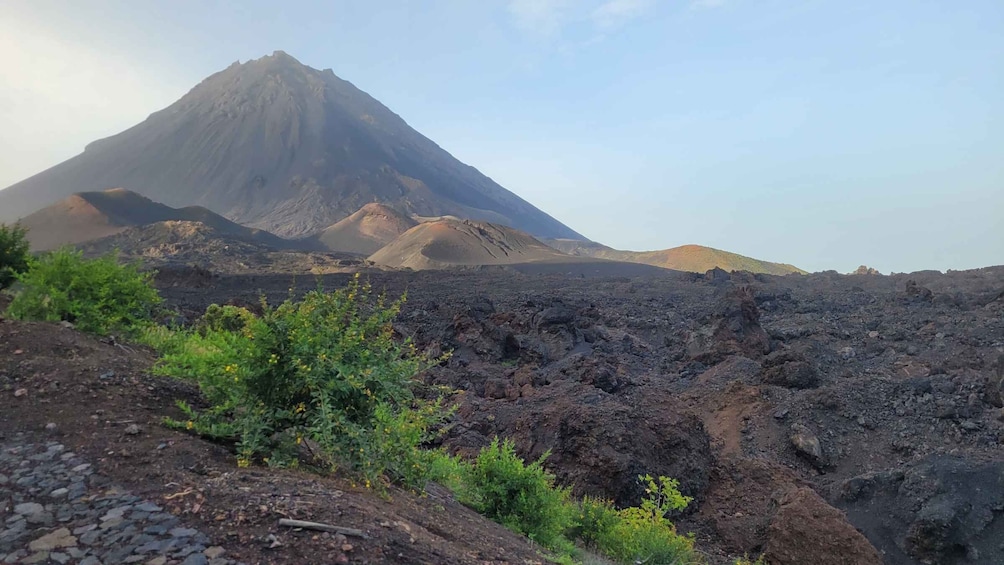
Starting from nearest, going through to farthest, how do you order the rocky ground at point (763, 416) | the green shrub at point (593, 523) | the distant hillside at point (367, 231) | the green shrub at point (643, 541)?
1. the green shrub at point (643, 541)
2. the green shrub at point (593, 523)
3. the rocky ground at point (763, 416)
4. the distant hillside at point (367, 231)

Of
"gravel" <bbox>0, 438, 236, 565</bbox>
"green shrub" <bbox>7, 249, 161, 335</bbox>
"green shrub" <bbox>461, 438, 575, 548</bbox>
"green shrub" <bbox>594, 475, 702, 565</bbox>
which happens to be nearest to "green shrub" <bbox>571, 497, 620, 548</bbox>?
"green shrub" <bbox>594, 475, 702, 565</bbox>

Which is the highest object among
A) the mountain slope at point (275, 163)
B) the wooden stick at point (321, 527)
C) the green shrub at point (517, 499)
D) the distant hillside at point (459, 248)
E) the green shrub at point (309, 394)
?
the mountain slope at point (275, 163)

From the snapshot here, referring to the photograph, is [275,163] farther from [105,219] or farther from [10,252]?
[10,252]

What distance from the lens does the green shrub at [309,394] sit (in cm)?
382

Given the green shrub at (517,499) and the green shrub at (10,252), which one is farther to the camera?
the green shrub at (10,252)

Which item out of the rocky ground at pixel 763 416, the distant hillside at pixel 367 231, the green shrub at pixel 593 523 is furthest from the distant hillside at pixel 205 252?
the green shrub at pixel 593 523

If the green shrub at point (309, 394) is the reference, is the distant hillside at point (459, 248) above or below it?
above

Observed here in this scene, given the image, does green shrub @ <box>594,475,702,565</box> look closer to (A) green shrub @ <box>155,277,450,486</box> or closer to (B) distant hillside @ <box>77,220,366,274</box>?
(A) green shrub @ <box>155,277,450,486</box>

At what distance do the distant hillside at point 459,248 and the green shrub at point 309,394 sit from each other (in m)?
50.0

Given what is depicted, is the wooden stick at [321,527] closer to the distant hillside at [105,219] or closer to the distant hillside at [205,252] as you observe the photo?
the distant hillside at [205,252]

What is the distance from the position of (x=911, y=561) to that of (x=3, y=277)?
11687mm

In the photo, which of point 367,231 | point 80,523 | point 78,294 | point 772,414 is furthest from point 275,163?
point 80,523

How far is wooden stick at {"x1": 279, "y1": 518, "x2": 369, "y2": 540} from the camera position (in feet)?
9.50

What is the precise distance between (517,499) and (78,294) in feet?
14.9
